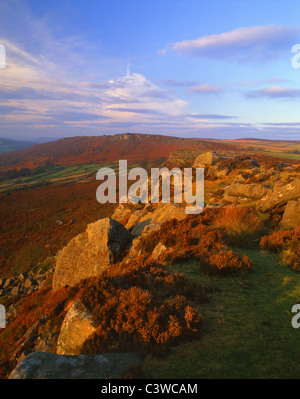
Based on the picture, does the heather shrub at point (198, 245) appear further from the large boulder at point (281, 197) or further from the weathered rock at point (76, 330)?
the weathered rock at point (76, 330)

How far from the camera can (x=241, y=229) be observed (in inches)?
363

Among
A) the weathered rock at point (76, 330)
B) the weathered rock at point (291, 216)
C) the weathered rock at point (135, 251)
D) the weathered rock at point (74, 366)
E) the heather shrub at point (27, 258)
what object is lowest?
the heather shrub at point (27, 258)

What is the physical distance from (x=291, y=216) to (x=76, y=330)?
9.76 m

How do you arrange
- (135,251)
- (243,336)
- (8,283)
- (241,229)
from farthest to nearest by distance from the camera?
(8,283) → (135,251) → (241,229) → (243,336)

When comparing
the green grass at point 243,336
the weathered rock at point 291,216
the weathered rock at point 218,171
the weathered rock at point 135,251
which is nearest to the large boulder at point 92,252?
the weathered rock at point 135,251

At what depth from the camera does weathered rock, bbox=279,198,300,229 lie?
31.7 ft

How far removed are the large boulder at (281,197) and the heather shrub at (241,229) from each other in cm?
192

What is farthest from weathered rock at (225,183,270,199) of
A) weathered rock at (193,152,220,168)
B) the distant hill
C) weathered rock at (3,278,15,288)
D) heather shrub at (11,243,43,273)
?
the distant hill

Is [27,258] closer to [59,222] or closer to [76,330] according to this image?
[59,222]

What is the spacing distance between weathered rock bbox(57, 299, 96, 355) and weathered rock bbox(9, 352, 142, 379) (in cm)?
78

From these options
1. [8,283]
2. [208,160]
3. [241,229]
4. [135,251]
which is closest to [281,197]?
[241,229]

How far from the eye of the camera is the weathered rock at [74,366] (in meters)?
3.19

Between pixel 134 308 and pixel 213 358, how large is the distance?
165 centimetres

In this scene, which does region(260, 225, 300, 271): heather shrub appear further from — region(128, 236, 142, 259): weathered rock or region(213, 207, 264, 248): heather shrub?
region(128, 236, 142, 259): weathered rock
